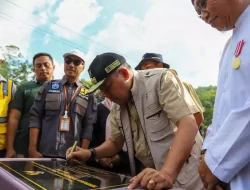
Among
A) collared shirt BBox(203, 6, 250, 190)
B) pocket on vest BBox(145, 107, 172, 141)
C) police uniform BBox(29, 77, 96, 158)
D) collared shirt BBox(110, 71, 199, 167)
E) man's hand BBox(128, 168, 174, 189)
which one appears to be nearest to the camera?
collared shirt BBox(203, 6, 250, 190)

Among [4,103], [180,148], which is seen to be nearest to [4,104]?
Result: [4,103]

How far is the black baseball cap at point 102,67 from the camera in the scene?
1.81 metres

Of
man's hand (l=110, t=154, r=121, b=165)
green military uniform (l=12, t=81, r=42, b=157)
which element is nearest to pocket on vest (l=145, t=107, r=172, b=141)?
man's hand (l=110, t=154, r=121, b=165)

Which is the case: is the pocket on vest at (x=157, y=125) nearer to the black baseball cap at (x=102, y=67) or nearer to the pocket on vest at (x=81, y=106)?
Result: the black baseball cap at (x=102, y=67)

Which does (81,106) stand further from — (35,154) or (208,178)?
(208,178)

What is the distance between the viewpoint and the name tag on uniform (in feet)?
9.28

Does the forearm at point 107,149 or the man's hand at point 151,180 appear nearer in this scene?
the man's hand at point 151,180

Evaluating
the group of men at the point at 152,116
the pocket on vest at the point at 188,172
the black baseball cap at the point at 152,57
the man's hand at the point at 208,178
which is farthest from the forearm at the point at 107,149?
the black baseball cap at the point at 152,57

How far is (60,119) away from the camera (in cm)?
286

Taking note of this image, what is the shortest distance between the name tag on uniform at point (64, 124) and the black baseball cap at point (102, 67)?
1092 mm

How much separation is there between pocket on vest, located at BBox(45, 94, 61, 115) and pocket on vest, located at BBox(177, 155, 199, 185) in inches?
62.9

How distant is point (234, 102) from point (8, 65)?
27.9 meters

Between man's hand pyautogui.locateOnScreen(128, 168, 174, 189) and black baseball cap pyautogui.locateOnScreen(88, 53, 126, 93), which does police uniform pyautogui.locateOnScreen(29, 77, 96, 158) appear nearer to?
black baseball cap pyautogui.locateOnScreen(88, 53, 126, 93)

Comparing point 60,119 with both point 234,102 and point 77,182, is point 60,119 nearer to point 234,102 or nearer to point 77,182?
point 77,182
